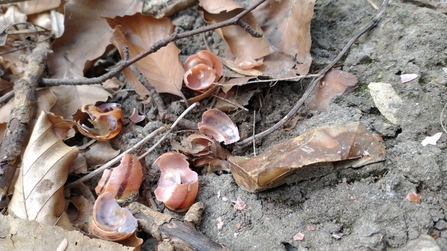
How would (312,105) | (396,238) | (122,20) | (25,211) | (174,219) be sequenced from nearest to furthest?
(396,238) < (174,219) < (25,211) < (312,105) < (122,20)

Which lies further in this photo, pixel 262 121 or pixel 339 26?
pixel 339 26

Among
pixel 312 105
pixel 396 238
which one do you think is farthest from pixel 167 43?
pixel 396 238

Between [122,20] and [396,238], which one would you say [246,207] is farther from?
[122,20]

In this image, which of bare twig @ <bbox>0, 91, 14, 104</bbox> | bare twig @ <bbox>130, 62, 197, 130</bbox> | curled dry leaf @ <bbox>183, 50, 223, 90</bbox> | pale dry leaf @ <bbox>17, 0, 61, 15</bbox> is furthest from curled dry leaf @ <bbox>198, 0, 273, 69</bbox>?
bare twig @ <bbox>0, 91, 14, 104</bbox>

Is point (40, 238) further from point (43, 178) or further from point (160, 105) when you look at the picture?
point (160, 105)

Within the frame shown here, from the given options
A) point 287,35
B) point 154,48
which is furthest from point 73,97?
point 287,35

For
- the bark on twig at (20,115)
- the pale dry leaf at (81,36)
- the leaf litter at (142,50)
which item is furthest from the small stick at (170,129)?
the pale dry leaf at (81,36)

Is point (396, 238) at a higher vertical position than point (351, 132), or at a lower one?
lower
